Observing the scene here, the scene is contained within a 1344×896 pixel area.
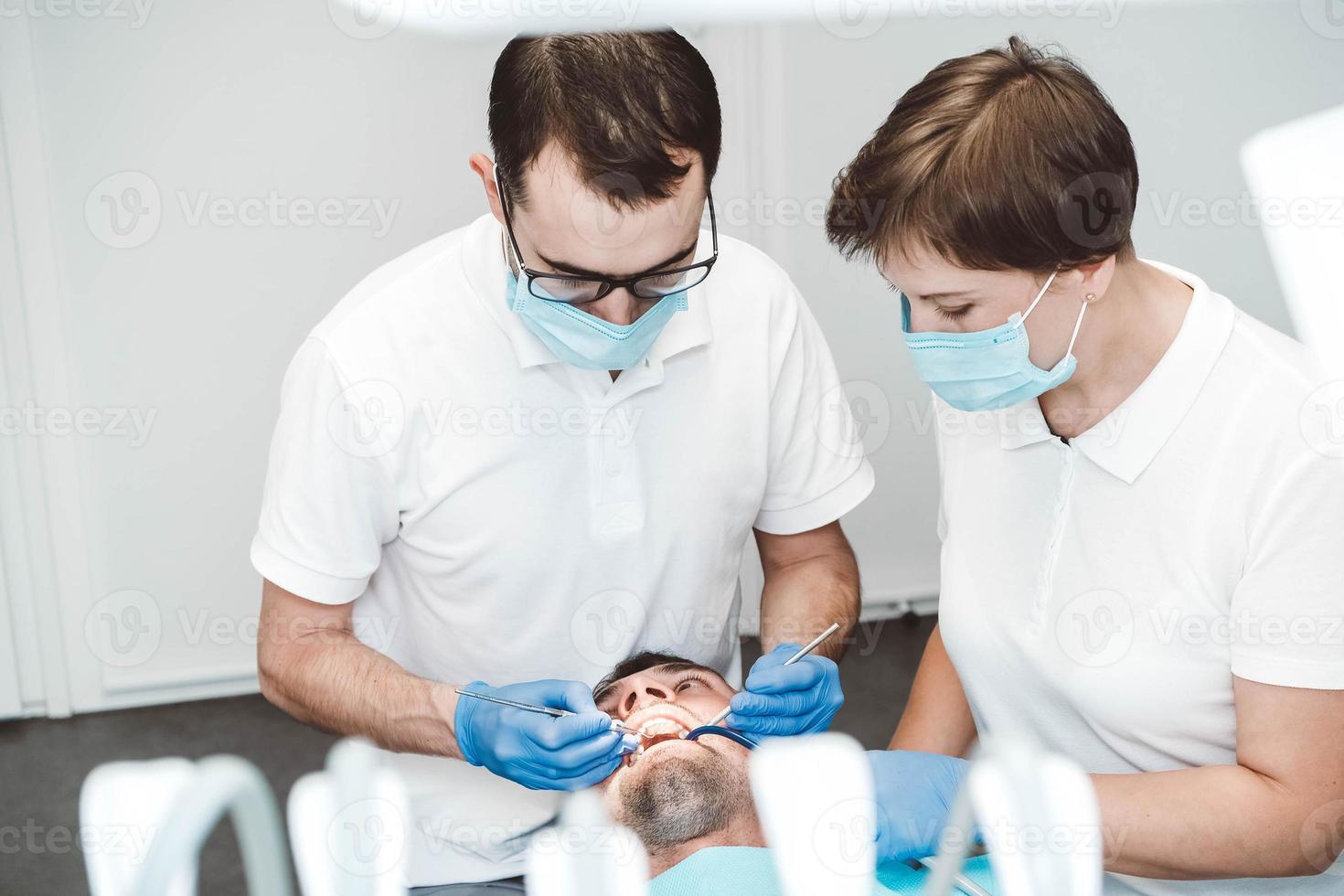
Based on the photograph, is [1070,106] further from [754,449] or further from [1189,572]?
[754,449]

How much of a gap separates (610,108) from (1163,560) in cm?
86

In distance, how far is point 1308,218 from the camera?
2.75m

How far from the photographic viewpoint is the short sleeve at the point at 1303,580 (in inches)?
51.4

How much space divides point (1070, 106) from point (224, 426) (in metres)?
2.57

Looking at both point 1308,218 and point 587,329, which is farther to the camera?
point 1308,218

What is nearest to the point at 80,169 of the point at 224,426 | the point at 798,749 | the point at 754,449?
the point at 224,426

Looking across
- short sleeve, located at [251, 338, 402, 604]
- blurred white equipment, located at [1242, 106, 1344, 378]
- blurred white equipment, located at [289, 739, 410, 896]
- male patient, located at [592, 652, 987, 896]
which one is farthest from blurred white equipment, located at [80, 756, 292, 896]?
blurred white equipment, located at [1242, 106, 1344, 378]

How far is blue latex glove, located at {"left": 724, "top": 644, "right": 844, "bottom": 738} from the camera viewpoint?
1.62 m

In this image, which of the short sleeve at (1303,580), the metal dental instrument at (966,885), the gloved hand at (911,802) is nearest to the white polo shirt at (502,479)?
the gloved hand at (911,802)

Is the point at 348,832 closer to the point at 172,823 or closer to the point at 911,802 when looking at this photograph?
the point at 172,823

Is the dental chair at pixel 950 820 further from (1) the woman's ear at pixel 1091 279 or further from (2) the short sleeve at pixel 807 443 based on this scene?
(1) the woman's ear at pixel 1091 279

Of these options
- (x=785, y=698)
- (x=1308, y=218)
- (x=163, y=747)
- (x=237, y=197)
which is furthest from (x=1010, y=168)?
(x=163, y=747)

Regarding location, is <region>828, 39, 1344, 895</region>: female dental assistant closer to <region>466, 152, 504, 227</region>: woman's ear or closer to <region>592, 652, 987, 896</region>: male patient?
<region>592, 652, 987, 896</region>: male patient

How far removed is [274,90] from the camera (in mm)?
3049
